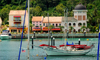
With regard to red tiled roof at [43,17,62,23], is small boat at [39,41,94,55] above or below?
below

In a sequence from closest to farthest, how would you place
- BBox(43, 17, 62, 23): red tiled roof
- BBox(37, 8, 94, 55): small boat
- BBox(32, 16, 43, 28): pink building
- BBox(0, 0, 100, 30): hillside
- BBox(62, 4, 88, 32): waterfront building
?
BBox(37, 8, 94, 55): small boat, BBox(62, 4, 88, 32): waterfront building, BBox(32, 16, 43, 28): pink building, BBox(43, 17, 62, 23): red tiled roof, BBox(0, 0, 100, 30): hillside

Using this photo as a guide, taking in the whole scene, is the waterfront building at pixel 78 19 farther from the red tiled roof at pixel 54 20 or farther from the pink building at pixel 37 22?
the pink building at pixel 37 22

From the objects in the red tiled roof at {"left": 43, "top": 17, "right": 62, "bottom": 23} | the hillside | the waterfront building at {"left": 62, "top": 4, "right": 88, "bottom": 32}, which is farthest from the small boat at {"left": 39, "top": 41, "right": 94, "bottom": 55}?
the hillside

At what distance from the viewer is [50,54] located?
63656 millimetres

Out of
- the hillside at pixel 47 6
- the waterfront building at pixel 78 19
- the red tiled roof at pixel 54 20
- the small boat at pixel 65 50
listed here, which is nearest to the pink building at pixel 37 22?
the red tiled roof at pixel 54 20

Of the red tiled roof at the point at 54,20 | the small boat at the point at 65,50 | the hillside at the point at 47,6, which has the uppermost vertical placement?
the hillside at the point at 47,6

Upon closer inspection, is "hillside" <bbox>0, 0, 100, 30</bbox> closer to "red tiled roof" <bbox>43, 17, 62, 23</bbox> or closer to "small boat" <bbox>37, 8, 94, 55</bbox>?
"red tiled roof" <bbox>43, 17, 62, 23</bbox>

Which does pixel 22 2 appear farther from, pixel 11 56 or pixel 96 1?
pixel 11 56

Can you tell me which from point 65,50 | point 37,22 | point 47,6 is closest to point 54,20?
point 37,22

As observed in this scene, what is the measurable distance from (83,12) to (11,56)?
75403 mm

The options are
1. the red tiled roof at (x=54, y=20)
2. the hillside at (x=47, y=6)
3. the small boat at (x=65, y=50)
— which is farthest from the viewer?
the hillside at (x=47, y=6)

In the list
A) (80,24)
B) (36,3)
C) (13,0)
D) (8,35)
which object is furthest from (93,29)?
(13,0)

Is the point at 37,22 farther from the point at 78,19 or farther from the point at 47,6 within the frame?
the point at 47,6

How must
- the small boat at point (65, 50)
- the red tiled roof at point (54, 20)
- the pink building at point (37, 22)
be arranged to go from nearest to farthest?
1. the small boat at point (65, 50)
2. the pink building at point (37, 22)
3. the red tiled roof at point (54, 20)
